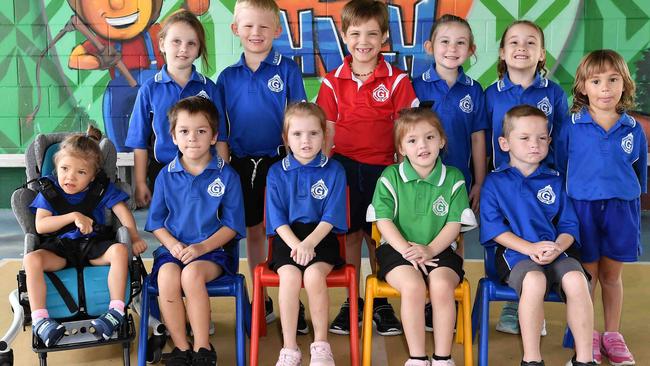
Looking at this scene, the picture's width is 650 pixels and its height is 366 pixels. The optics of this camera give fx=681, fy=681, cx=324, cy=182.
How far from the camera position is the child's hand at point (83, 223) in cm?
267

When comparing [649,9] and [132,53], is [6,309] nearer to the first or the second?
[132,53]

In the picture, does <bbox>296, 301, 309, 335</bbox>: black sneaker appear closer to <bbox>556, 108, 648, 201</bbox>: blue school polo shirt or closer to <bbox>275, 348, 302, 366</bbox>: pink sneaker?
<bbox>275, 348, 302, 366</bbox>: pink sneaker

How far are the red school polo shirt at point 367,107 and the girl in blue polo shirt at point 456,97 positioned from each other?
0.12 meters

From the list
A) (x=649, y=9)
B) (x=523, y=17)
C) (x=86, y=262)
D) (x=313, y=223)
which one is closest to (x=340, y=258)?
(x=313, y=223)

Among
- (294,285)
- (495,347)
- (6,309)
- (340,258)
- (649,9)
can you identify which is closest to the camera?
(294,285)

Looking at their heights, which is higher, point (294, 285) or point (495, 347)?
point (294, 285)

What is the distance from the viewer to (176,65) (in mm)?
3004

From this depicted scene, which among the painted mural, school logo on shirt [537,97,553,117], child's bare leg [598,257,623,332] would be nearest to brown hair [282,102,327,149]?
school logo on shirt [537,97,553,117]

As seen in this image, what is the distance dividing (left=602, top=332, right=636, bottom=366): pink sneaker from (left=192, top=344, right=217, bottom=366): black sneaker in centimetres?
159

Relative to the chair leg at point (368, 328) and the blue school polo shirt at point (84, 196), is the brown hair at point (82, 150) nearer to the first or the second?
the blue school polo shirt at point (84, 196)

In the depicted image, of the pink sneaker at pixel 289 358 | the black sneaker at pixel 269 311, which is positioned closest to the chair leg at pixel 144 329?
the pink sneaker at pixel 289 358

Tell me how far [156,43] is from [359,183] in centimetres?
349

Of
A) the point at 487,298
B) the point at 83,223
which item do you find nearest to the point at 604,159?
the point at 487,298

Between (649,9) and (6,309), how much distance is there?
525 cm
